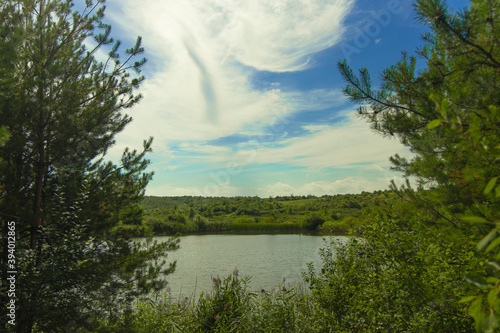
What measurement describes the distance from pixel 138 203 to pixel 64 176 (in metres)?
1.39

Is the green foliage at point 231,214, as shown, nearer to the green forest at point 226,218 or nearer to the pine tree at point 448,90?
the green forest at point 226,218

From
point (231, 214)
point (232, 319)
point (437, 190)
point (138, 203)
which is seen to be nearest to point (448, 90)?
point (437, 190)

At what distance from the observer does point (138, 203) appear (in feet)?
17.0

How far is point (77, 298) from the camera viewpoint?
329 cm

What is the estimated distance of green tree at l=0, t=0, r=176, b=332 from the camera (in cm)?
322

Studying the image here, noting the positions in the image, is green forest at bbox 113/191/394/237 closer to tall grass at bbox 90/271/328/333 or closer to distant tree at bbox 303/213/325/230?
distant tree at bbox 303/213/325/230

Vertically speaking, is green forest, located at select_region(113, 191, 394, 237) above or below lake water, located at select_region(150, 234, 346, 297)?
above

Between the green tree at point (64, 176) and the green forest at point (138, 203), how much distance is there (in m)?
0.02

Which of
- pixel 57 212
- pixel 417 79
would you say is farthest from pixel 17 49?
pixel 417 79

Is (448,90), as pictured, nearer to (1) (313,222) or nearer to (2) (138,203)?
(2) (138,203)

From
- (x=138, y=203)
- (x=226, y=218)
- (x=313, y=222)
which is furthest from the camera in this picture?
(x=226, y=218)

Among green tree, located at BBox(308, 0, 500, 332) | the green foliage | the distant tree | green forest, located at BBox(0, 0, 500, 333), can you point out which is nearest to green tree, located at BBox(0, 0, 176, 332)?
green forest, located at BBox(0, 0, 500, 333)

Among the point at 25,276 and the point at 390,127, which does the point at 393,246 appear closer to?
the point at 390,127

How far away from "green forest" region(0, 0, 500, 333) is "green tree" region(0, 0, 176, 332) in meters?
0.02
